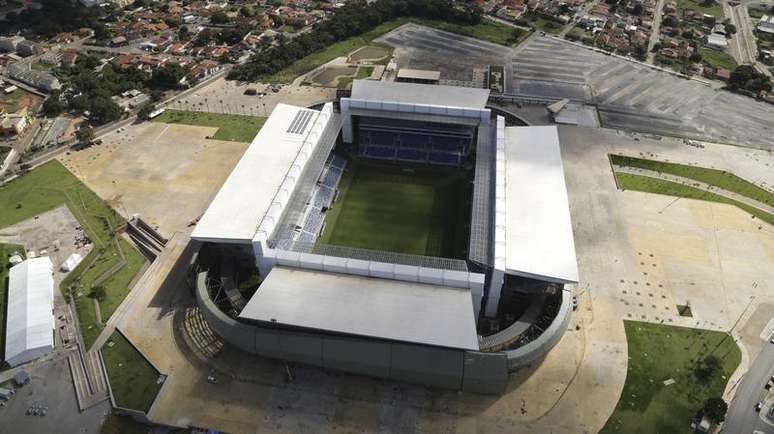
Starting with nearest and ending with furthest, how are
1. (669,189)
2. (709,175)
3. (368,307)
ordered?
(368,307), (669,189), (709,175)

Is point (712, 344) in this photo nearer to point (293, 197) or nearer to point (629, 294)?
point (629, 294)

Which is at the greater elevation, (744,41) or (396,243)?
(744,41)

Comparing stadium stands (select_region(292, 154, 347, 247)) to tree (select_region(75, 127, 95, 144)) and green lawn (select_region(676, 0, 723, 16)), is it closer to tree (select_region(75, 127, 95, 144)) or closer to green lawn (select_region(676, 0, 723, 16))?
tree (select_region(75, 127, 95, 144))

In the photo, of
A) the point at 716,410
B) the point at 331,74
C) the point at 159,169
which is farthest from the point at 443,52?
the point at 716,410

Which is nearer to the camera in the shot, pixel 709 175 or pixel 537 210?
pixel 537 210

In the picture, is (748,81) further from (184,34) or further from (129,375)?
(184,34)

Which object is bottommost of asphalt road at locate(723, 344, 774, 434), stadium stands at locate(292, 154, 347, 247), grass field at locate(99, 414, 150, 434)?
grass field at locate(99, 414, 150, 434)

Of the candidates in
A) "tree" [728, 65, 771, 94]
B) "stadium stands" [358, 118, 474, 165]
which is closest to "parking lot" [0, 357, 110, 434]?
"stadium stands" [358, 118, 474, 165]

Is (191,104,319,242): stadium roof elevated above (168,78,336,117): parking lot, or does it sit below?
above
